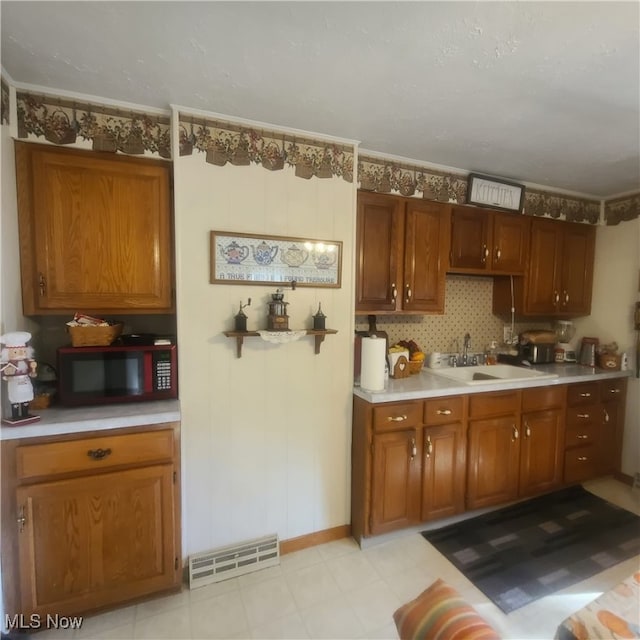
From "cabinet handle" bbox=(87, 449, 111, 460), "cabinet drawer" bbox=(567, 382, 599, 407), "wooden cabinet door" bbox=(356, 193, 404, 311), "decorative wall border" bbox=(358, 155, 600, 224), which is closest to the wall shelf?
"wooden cabinet door" bbox=(356, 193, 404, 311)

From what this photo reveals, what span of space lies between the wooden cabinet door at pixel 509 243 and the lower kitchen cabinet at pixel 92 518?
2.52 m

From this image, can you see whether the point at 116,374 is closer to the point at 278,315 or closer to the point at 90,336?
the point at 90,336

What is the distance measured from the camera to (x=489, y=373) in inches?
108

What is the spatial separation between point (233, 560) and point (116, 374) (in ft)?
3.90

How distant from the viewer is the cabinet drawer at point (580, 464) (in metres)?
2.61

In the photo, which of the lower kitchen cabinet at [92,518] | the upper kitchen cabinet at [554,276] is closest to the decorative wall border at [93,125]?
the lower kitchen cabinet at [92,518]

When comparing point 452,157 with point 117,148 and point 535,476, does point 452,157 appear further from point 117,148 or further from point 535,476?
point 535,476

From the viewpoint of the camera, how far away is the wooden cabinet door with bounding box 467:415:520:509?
7.30ft

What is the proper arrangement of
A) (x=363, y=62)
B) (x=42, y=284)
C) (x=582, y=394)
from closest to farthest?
(x=363, y=62) → (x=42, y=284) → (x=582, y=394)

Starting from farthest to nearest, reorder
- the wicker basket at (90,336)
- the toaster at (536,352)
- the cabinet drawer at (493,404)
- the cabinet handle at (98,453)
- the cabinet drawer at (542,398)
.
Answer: the toaster at (536,352) → the cabinet drawer at (542,398) → the cabinet drawer at (493,404) → the wicker basket at (90,336) → the cabinet handle at (98,453)

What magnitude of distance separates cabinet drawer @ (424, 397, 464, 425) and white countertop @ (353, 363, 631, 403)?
45 millimetres

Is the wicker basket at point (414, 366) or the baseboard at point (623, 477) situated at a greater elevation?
A: the wicker basket at point (414, 366)

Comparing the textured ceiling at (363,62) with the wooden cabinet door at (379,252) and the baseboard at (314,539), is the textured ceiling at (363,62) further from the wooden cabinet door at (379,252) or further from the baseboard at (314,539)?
the baseboard at (314,539)

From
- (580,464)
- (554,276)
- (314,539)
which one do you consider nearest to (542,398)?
(580,464)
